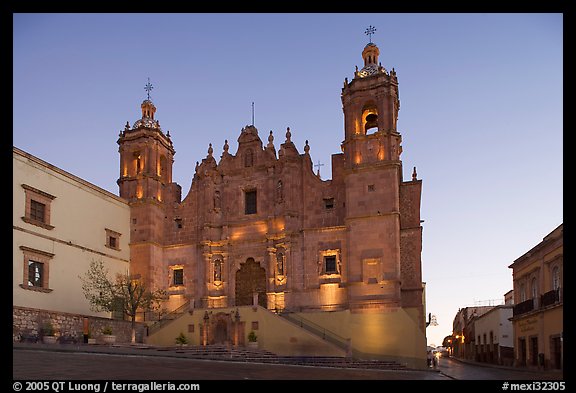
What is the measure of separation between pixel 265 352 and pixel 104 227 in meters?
13.9

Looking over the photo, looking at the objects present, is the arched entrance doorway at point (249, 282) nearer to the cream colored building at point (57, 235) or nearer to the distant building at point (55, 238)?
the distant building at point (55, 238)

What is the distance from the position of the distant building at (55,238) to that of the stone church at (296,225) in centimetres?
257

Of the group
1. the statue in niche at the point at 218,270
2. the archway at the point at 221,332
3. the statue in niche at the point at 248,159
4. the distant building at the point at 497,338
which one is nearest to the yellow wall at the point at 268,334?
the archway at the point at 221,332

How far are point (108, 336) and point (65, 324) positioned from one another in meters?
2.33

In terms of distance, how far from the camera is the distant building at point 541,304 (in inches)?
1097

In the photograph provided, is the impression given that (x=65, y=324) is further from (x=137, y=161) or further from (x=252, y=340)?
(x=137, y=161)

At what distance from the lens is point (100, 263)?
37688 mm

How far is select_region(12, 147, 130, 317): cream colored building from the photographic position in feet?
104

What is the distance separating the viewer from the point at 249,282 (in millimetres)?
39406

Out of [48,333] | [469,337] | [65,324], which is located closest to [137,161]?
[65,324]

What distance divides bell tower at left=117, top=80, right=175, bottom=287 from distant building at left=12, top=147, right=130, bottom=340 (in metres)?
1.25

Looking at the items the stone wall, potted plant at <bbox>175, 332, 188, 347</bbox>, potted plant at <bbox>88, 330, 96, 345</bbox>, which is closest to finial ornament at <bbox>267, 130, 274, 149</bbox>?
potted plant at <bbox>175, 332, 188, 347</bbox>
